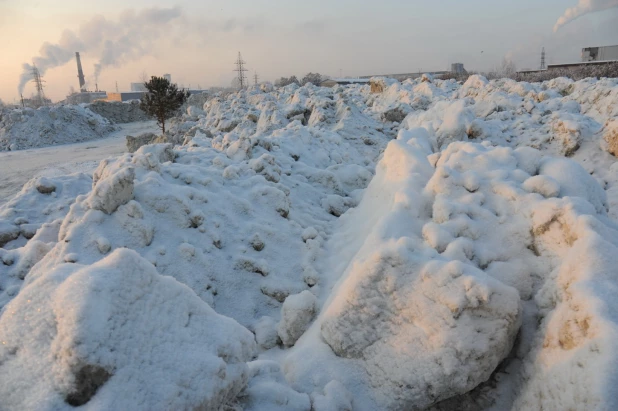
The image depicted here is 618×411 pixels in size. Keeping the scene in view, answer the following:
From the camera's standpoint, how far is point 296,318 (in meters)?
3.54

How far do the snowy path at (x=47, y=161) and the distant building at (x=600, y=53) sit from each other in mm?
38678

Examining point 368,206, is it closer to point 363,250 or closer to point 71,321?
point 363,250

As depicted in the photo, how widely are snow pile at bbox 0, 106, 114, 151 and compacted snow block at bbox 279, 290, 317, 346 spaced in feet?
80.0

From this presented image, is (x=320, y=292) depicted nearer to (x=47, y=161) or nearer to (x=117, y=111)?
(x=47, y=161)

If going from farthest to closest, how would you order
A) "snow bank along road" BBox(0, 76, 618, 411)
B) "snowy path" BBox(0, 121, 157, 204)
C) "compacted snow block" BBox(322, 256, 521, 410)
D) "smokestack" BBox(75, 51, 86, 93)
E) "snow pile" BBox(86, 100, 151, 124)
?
"smokestack" BBox(75, 51, 86, 93) < "snow pile" BBox(86, 100, 151, 124) < "snowy path" BBox(0, 121, 157, 204) < "compacted snow block" BBox(322, 256, 521, 410) < "snow bank along road" BBox(0, 76, 618, 411)

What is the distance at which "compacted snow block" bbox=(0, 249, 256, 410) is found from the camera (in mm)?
1824

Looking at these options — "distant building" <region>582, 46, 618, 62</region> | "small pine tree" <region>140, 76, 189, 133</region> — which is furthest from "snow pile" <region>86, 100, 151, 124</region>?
"distant building" <region>582, 46, 618, 62</region>

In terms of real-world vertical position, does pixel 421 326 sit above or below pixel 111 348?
below

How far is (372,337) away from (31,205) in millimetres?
6529

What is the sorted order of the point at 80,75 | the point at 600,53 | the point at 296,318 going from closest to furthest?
the point at 296,318, the point at 600,53, the point at 80,75

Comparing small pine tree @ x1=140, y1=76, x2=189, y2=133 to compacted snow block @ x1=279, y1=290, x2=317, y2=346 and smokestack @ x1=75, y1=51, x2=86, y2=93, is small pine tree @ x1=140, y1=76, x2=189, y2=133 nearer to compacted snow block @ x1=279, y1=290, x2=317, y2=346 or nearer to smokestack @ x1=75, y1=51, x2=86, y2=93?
compacted snow block @ x1=279, y1=290, x2=317, y2=346

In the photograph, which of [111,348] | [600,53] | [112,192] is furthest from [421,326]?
[600,53]

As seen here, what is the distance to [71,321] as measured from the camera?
189 cm

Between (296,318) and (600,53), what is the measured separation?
137ft
